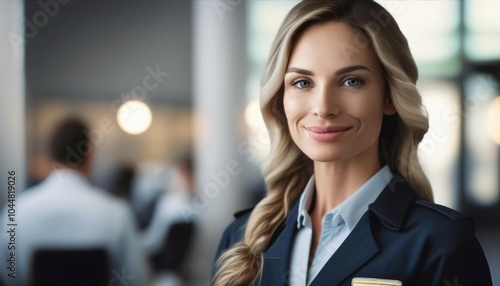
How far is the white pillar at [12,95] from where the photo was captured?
1.83m

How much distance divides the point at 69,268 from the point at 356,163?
1.06m

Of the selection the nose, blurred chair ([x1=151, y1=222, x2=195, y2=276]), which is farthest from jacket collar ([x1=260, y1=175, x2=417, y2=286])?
blurred chair ([x1=151, y1=222, x2=195, y2=276])

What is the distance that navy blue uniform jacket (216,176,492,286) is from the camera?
1.14 meters

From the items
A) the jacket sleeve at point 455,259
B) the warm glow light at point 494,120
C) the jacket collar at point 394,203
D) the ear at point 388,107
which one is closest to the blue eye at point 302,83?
the ear at point 388,107

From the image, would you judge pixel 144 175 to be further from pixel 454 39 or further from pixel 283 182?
Answer: pixel 454 39

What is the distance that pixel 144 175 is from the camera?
2025 mm

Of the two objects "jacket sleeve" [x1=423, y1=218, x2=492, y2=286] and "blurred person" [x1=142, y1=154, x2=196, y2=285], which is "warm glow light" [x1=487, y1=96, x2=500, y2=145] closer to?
"jacket sleeve" [x1=423, y1=218, x2=492, y2=286]

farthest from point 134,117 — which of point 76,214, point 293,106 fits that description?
point 293,106

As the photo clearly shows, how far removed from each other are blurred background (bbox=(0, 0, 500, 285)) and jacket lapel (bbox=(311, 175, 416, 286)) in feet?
1.37

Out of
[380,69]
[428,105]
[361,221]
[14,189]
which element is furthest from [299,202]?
[14,189]

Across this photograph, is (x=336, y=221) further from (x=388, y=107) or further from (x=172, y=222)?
(x=172, y=222)

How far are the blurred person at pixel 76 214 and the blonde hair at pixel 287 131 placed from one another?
58 cm

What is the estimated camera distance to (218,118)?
1920mm

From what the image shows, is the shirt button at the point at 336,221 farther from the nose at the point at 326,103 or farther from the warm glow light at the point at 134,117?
the warm glow light at the point at 134,117
